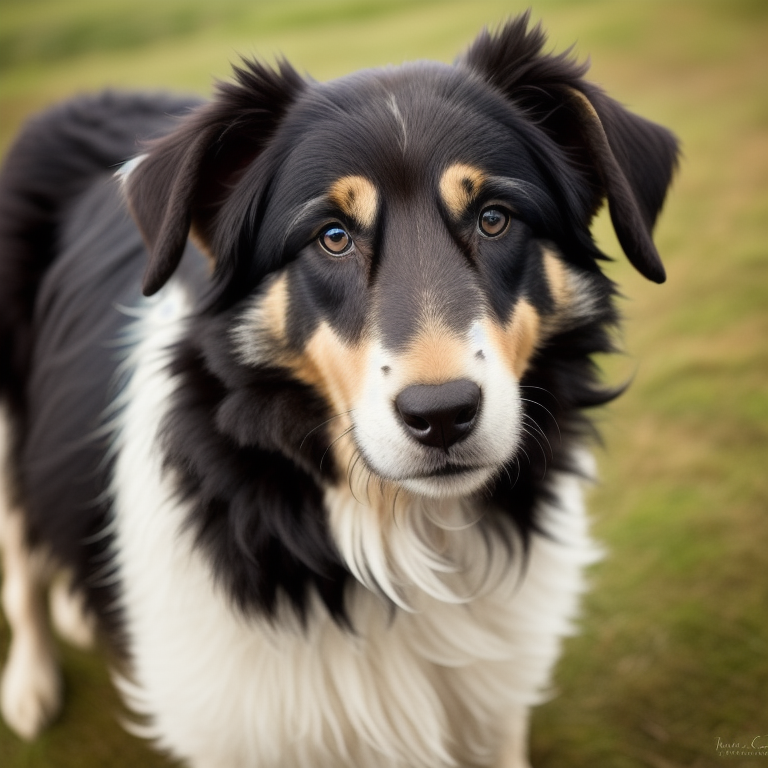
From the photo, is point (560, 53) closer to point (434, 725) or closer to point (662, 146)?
point (662, 146)

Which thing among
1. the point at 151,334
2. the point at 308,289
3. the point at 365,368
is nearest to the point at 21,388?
the point at 151,334

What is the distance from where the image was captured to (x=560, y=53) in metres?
2.24

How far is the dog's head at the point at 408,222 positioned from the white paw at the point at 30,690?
175 centimetres

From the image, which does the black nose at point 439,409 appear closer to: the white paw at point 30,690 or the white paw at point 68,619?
the white paw at point 68,619

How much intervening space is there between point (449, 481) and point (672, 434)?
2.69 metres

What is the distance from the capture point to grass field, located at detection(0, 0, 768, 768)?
295cm

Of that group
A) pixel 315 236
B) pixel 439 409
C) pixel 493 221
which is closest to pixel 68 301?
pixel 315 236

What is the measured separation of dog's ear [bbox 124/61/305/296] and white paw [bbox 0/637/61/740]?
1.95 m

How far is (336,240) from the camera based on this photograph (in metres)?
2.02

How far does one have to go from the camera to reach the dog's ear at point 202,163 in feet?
6.51

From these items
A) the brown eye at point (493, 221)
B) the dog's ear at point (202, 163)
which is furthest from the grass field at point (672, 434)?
the brown eye at point (493, 221)

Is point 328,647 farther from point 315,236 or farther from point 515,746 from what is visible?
point 315,236

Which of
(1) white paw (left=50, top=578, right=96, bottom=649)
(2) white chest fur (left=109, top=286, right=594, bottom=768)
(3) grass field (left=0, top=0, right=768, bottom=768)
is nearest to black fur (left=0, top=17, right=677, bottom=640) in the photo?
(2) white chest fur (left=109, top=286, right=594, bottom=768)

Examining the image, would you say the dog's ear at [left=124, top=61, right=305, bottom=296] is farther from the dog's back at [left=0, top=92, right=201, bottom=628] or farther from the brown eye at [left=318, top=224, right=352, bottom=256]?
the dog's back at [left=0, top=92, right=201, bottom=628]
